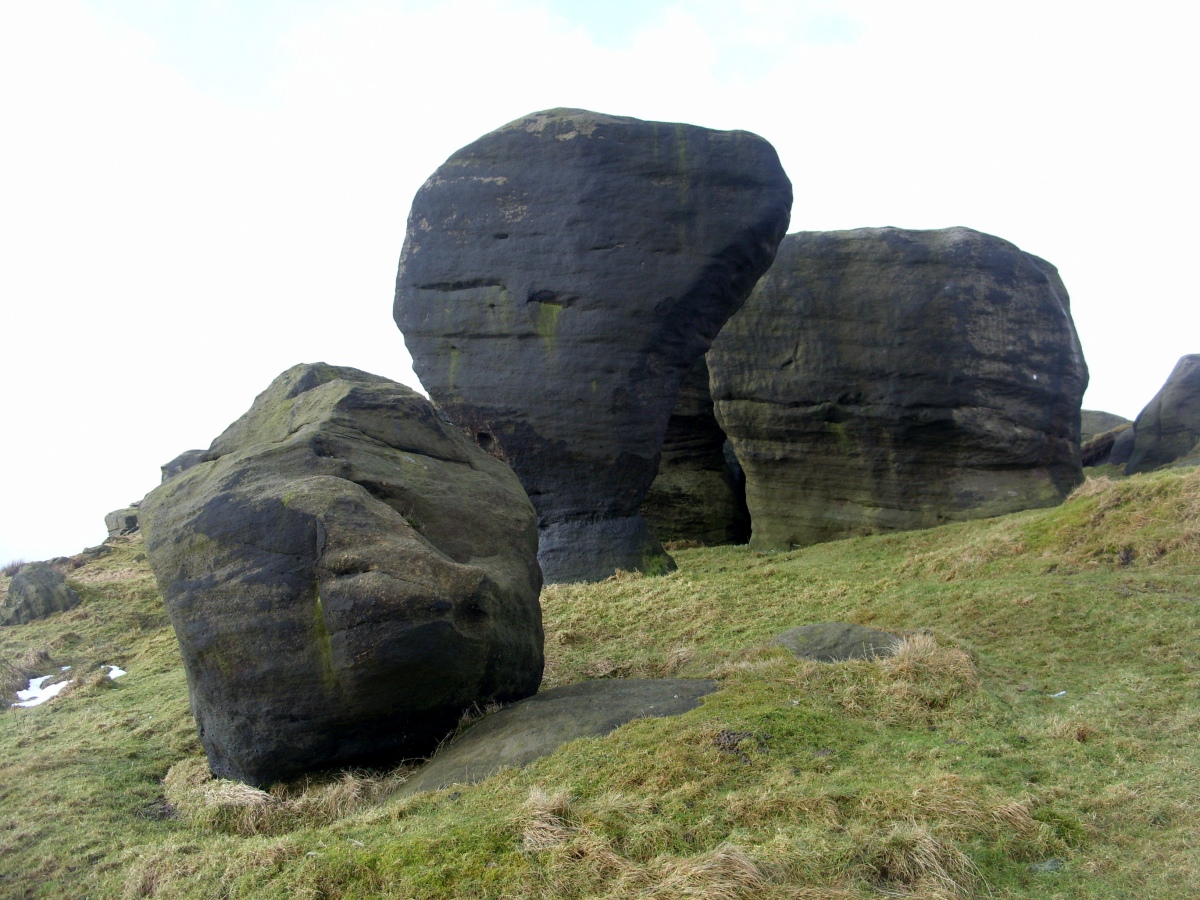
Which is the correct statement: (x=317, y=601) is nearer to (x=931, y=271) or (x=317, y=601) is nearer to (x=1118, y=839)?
(x=1118, y=839)

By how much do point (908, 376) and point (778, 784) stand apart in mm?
11191

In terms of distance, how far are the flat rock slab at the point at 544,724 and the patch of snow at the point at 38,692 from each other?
5.60 meters

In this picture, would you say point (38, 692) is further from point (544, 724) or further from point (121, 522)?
point (121, 522)

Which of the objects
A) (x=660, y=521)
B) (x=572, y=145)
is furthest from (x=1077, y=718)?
(x=660, y=521)

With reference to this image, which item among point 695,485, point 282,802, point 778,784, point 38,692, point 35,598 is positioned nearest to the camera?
point 778,784

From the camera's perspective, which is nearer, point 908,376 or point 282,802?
point 282,802

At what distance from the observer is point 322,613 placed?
543 cm

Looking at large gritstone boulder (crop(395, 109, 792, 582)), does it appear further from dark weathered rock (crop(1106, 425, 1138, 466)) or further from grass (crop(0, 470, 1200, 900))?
dark weathered rock (crop(1106, 425, 1138, 466))

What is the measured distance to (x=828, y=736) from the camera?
493cm

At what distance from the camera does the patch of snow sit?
9.35m

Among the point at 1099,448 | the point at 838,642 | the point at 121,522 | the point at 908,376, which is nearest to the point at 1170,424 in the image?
the point at 1099,448

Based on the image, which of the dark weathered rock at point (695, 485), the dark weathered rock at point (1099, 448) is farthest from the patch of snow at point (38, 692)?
the dark weathered rock at point (1099, 448)

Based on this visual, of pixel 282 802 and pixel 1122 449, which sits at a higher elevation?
pixel 282 802

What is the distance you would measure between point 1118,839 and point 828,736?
1.38 meters
